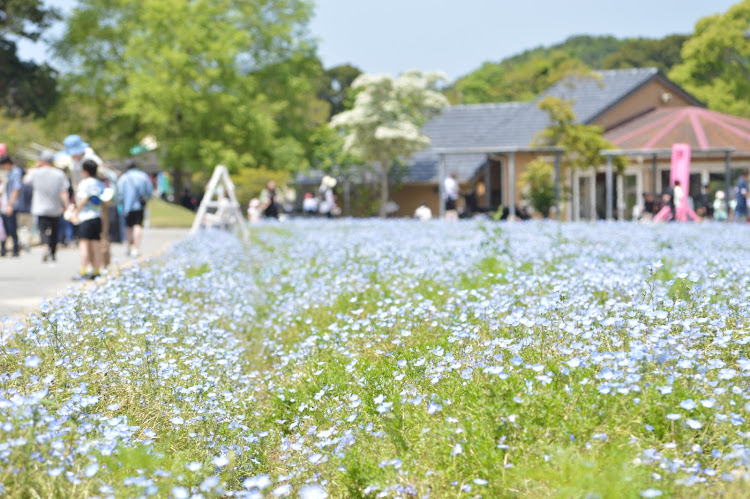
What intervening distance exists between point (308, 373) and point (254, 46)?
179 ft

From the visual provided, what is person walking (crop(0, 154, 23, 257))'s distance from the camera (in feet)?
61.9

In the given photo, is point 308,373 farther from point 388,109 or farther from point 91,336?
point 388,109

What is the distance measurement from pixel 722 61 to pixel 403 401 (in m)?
64.8

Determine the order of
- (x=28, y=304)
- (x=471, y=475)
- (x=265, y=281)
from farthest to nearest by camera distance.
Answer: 1. (x=265, y=281)
2. (x=28, y=304)
3. (x=471, y=475)

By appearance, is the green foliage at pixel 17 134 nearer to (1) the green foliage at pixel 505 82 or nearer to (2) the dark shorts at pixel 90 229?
(1) the green foliage at pixel 505 82

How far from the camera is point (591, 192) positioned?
44.4m

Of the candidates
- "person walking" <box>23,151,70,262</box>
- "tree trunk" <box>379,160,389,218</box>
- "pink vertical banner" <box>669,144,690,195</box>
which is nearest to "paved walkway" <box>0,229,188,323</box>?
"person walking" <box>23,151,70,262</box>

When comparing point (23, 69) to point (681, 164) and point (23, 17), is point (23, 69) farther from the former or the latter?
point (681, 164)

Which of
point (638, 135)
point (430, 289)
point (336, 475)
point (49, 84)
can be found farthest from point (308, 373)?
point (49, 84)

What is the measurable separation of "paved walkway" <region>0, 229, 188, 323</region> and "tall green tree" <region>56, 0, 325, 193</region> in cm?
3249

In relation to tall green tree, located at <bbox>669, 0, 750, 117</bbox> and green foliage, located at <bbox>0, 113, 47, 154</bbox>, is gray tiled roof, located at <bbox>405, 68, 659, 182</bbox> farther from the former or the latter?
green foliage, located at <bbox>0, 113, 47, 154</bbox>

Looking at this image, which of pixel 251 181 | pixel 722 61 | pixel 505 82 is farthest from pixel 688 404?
pixel 505 82

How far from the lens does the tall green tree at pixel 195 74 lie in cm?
5391

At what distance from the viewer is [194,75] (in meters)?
53.7
